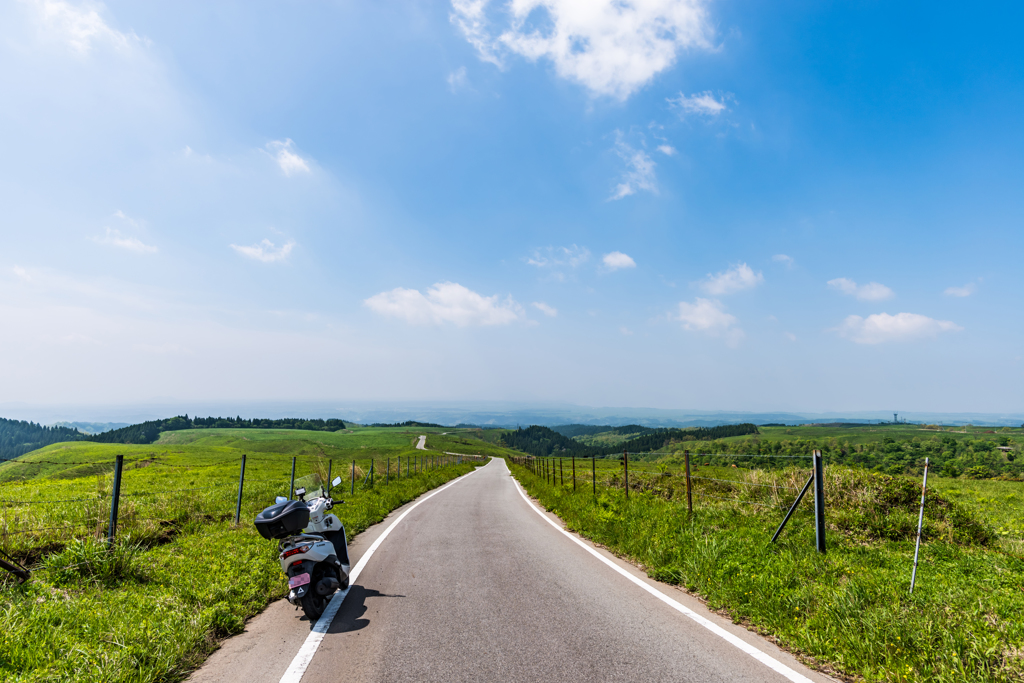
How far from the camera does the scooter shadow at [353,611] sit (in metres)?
5.47

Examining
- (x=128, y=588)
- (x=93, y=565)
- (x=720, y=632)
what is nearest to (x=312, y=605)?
(x=128, y=588)

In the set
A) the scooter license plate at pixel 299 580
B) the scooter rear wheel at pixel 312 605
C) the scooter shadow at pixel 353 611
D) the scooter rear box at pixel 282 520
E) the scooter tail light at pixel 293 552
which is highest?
the scooter rear box at pixel 282 520

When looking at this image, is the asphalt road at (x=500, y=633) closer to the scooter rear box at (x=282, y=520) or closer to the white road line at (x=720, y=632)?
the white road line at (x=720, y=632)

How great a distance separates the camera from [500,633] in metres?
5.17

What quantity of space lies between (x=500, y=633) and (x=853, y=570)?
5.58m

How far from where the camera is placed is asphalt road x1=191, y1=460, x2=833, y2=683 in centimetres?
430

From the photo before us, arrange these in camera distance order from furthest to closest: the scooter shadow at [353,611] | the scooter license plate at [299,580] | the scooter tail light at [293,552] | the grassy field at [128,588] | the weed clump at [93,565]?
1. the weed clump at [93,565]
2. the scooter tail light at [293,552]
3. the scooter license plate at [299,580]
4. the scooter shadow at [353,611]
5. the grassy field at [128,588]

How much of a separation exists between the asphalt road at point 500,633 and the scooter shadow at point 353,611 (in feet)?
0.05

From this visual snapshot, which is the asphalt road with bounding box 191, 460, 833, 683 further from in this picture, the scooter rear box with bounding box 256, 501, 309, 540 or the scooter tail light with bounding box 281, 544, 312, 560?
the scooter rear box with bounding box 256, 501, 309, 540

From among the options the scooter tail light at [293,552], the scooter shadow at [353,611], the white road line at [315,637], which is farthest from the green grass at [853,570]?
the scooter tail light at [293,552]

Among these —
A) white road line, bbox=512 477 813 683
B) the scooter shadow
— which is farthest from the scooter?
white road line, bbox=512 477 813 683

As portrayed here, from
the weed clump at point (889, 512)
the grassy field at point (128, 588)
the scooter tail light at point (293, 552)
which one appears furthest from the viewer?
the weed clump at point (889, 512)

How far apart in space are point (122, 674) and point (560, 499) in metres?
14.2

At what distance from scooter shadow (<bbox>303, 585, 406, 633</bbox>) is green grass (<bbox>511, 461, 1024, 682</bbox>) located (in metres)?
4.62
